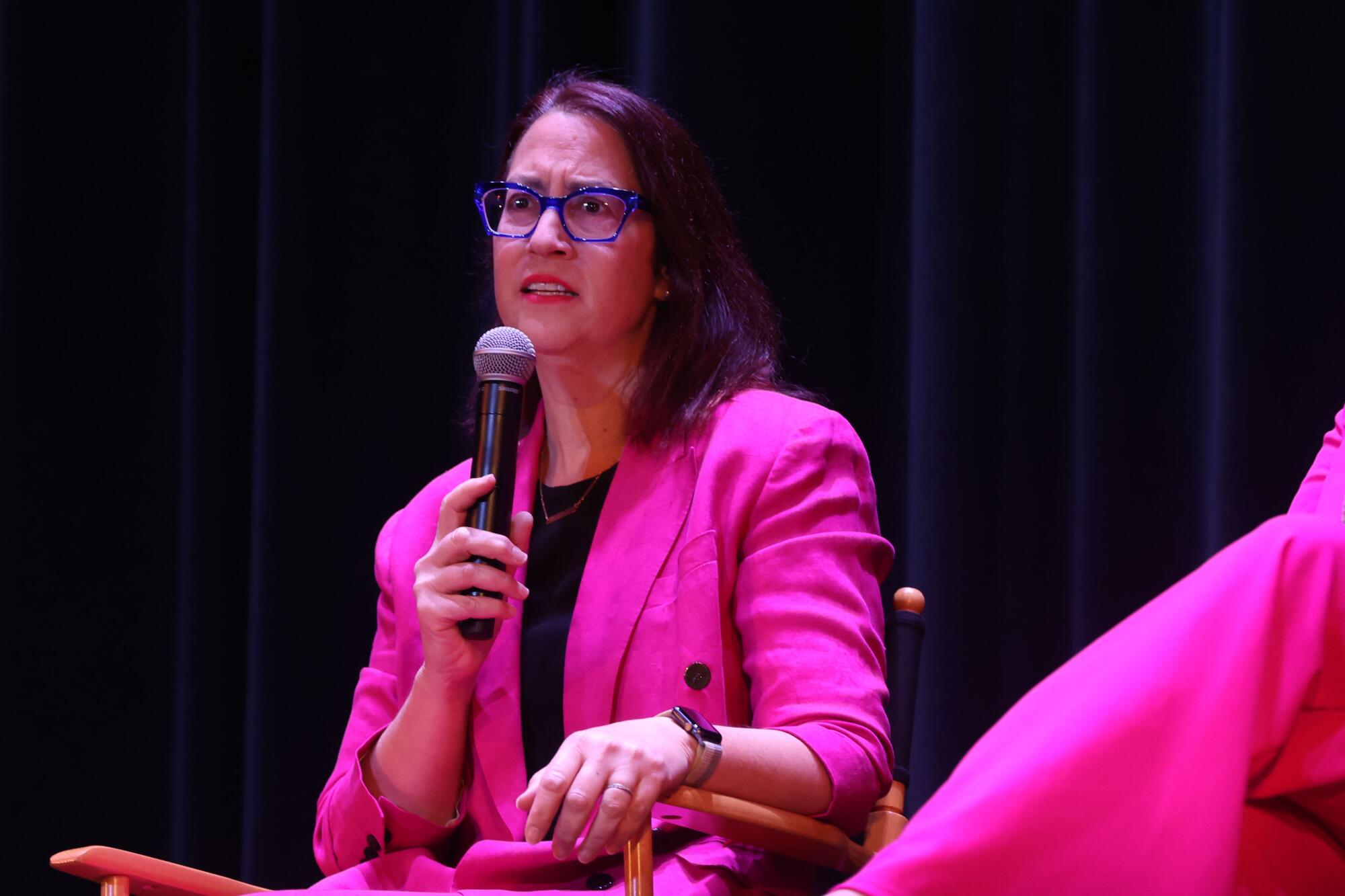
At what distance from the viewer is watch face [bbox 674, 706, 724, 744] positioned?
1.30 m

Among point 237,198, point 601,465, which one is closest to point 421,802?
point 601,465

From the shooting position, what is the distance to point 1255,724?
3.22ft

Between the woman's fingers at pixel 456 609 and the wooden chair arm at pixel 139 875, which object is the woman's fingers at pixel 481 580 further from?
the wooden chair arm at pixel 139 875

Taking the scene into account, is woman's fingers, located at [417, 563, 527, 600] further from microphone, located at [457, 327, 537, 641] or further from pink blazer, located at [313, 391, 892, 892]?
pink blazer, located at [313, 391, 892, 892]

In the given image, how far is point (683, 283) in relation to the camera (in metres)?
1.74

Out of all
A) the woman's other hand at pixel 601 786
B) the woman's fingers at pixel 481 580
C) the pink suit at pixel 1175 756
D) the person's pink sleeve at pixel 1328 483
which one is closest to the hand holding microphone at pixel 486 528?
the woman's fingers at pixel 481 580

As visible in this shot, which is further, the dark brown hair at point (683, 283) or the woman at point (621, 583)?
the dark brown hair at point (683, 283)

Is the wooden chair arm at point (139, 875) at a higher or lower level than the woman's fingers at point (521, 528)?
lower

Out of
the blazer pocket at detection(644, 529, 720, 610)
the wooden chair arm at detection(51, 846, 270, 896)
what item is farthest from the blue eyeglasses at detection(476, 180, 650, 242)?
the wooden chair arm at detection(51, 846, 270, 896)

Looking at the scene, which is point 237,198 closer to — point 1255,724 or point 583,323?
point 583,323

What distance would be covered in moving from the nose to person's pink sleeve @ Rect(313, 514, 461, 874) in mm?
389

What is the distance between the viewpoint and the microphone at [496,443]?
1.32m

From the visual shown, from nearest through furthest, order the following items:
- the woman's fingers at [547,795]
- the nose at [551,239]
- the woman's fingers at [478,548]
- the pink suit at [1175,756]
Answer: the pink suit at [1175,756]
the woman's fingers at [547,795]
the woman's fingers at [478,548]
the nose at [551,239]

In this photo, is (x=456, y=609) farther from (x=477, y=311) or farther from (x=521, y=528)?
(x=477, y=311)
